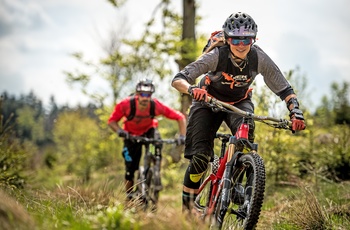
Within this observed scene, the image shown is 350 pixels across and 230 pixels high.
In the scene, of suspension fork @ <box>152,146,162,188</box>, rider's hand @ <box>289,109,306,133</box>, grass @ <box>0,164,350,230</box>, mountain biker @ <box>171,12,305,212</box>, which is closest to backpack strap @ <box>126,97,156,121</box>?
suspension fork @ <box>152,146,162,188</box>

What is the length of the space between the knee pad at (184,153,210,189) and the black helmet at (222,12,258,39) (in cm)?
127

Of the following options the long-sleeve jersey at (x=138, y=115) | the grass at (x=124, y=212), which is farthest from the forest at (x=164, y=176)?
the long-sleeve jersey at (x=138, y=115)

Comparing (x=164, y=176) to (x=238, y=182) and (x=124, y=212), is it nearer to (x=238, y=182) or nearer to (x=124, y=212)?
(x=238, y=182)

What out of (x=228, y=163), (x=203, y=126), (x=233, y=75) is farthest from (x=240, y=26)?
(x=228, y=163)

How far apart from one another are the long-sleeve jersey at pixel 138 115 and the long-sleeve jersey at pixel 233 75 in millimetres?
2940

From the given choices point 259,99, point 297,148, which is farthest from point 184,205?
point 297,148

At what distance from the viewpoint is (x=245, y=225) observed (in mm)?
3424

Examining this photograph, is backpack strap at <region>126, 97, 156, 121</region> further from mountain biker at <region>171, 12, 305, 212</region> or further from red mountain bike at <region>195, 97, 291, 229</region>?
red mountain bike at <region>195, 97, 291, 229</region>

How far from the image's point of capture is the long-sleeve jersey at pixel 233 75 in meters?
4.30

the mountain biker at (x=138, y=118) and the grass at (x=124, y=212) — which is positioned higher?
the mountain biker at (x=138, y=118)

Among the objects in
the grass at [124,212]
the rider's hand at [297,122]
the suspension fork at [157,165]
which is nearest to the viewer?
the grass at [124,212]

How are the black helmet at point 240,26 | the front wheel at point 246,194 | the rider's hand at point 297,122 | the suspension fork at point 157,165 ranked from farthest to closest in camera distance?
the suspension fork at point 157,165
the black helmet at point 240,26
the rider's hand at point 297,122
the front wheel at point 246,194

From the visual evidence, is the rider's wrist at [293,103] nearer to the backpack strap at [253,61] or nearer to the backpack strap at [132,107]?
the backpack strap at [253,61]

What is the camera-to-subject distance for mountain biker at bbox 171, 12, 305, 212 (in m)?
4.24
